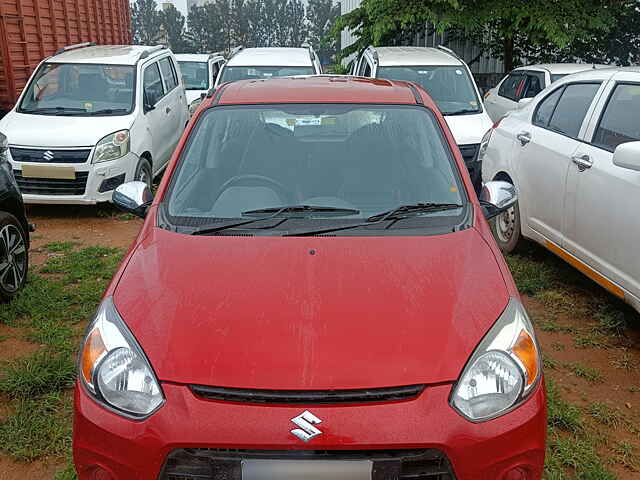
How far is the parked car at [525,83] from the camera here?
368 inches

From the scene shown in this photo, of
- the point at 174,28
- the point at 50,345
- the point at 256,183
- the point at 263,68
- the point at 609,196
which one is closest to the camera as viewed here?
the point at 256,183

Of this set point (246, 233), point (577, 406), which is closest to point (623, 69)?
point (577, 406)

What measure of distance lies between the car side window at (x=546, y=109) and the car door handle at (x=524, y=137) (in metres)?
0.13

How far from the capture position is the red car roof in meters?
3.42

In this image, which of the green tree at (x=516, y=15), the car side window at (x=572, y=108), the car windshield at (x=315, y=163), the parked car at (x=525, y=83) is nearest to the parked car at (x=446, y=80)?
the parked car at (x=525, y=83)

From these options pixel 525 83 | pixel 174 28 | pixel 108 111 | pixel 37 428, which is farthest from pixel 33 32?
pixel 174 28

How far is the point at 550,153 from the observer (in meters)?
4.91

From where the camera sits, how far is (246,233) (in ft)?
9.11

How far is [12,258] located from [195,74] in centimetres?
996

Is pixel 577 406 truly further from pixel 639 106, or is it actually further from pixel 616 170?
pixel 639 106

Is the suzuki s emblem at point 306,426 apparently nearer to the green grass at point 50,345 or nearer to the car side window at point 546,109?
the green grass at point 50,345

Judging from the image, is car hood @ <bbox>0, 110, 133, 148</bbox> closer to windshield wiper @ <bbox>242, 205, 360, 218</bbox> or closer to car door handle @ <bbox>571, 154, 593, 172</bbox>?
windshield wiper @ <bbox>242, 205, 360, 218</bbox>

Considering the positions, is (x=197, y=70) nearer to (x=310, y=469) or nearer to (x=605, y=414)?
(x=605, y=414)

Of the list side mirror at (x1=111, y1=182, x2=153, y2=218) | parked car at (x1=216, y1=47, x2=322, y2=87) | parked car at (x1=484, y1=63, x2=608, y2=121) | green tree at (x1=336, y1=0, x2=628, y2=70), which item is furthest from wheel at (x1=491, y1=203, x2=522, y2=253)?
green tree at (x1=336, y1=0, x2=628, y2=70)
